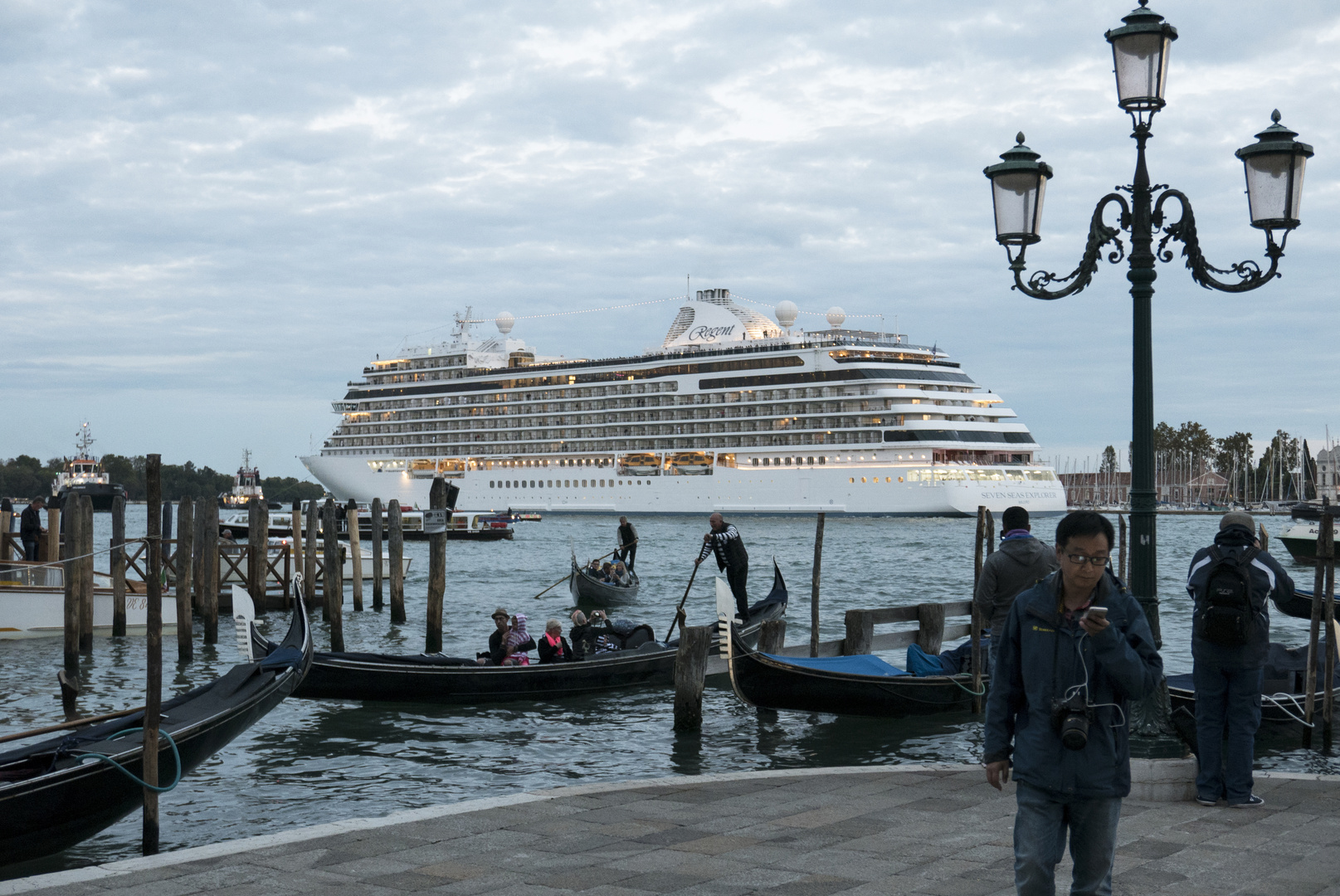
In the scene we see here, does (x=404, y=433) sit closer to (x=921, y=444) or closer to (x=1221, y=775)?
(x=921, y=444)

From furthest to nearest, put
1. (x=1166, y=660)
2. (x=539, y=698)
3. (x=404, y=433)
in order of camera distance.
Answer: (x=404, y=433) → (x=1166, y=660) → (x=539, y=698)

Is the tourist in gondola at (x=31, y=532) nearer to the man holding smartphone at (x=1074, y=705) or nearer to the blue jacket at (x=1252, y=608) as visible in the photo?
the blue jacket at (x=1252, y=608)

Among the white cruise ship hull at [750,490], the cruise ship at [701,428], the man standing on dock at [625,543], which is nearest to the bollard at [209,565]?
the man standing on dock at [625,543]

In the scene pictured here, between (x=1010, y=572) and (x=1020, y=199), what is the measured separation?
2.05 m

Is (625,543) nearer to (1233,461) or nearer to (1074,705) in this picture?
(1074,705)

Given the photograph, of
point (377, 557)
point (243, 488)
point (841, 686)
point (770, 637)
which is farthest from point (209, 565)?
point (243, 488)

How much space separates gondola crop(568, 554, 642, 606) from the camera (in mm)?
22906

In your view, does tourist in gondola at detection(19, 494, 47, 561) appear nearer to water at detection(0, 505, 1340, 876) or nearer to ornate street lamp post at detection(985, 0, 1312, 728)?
water at detection(0, 505, 1340, 876)

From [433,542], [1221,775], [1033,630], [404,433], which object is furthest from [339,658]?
[404,433]

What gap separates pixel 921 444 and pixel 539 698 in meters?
52.5

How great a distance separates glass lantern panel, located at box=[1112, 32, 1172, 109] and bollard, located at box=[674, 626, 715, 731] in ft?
16.3

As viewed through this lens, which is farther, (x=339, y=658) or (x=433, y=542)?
(x=433, y=542)

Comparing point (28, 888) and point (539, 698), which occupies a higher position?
point (28, 888)

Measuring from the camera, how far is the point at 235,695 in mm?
7738
